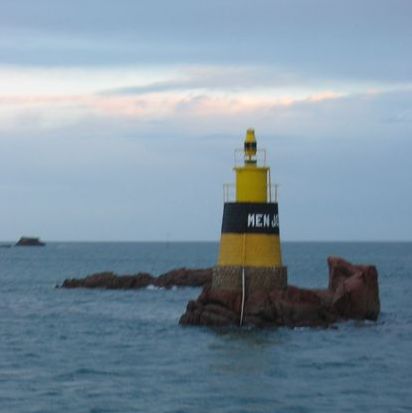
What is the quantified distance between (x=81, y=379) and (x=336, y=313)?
15796 mm

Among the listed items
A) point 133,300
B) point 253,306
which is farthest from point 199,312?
point 133,300

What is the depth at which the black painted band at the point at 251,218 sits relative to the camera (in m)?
43.1

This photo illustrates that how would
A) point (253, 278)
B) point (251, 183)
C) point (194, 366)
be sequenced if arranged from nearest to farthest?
point (194, 366), point (253, 278), point (251, 183)

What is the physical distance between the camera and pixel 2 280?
96.9 metres

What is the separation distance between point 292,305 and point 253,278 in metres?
1.76

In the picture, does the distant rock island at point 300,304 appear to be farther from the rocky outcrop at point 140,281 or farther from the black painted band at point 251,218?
the rocky outcrop at point 140,281

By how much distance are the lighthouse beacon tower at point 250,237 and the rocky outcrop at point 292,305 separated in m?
0.48

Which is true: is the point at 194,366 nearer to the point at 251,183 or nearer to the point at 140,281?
the point at 251,183

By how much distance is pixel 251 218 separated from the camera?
43.1 m

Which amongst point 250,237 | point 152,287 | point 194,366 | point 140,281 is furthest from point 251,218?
point 140,281

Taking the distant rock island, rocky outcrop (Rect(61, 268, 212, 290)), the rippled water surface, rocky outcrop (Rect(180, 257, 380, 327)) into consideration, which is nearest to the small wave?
rocky outcrop (Rect(61, 268, 212, 290))

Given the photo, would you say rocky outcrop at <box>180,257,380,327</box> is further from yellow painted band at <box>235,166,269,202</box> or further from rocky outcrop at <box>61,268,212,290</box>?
rocky outcrop at <box>61,268,212,290</box>

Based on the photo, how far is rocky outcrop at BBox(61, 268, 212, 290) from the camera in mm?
79688

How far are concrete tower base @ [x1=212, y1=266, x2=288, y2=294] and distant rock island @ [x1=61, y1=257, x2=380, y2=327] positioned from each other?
8.9 inches
